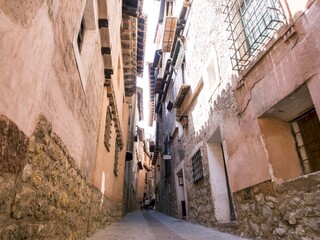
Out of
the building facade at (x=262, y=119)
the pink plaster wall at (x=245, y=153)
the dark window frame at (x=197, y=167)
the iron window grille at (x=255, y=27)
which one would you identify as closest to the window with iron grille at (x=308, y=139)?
the building facade at (x=262, y=119)

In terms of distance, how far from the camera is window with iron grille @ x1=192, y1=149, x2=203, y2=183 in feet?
23.6

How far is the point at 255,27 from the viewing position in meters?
4.21

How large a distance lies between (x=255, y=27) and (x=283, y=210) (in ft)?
10.1

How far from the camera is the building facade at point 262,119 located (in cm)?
301

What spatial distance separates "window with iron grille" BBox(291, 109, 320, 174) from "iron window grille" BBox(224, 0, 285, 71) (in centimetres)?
134

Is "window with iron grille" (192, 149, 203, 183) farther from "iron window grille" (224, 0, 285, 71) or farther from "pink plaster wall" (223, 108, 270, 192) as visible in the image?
"iron window grille" (224, 0, 285, 71)

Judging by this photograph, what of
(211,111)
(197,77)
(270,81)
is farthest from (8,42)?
(197,77)

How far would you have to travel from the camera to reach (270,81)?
3.62m

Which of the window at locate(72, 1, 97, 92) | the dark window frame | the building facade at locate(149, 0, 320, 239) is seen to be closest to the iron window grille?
the building facade at locate(149, 0, 320, 239)

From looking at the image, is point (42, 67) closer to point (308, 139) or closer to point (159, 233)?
point (308, 139)

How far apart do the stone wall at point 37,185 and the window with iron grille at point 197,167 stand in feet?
14.7

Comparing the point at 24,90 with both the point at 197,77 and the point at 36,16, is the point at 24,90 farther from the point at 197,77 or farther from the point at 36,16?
the point at 197,77

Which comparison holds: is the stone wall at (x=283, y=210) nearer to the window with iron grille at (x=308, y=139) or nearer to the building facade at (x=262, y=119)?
the building facade at (x=262, y=119)

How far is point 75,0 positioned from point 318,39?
2.97 m
